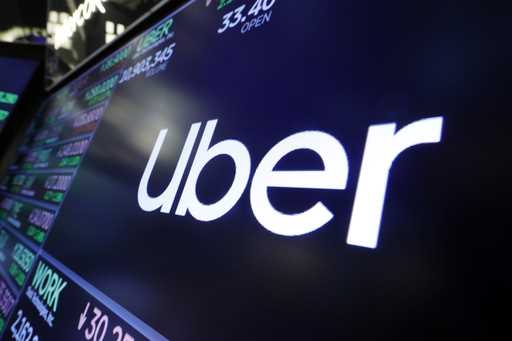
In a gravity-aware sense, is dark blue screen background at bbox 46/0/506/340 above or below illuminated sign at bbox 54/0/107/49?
below

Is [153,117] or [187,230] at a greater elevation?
[153,117]

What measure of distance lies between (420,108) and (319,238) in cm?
21

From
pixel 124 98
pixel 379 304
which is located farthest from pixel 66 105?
pixel 379 304

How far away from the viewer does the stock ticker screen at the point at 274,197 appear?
1.17ft

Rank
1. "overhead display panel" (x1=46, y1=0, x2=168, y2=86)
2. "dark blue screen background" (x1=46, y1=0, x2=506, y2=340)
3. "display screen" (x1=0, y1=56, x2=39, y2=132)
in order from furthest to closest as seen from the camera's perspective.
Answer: "display screen" (x1=0, y1=56, x2=39, y2=132) < "overhead display panel" (x1=46, y1=0, x2=168, y2=86) < "dark blue screen background" (x1=46, y1=0, x2=506, y2=340)

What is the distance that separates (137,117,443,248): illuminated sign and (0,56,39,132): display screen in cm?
235

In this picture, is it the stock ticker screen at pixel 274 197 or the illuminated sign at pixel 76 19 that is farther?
the illuminated sign at pixel 76 19

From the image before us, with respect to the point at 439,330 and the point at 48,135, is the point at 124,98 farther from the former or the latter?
the point at 439,330

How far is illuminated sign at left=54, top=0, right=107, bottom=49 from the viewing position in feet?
4.71

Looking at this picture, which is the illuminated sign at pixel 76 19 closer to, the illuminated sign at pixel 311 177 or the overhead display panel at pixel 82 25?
the overhead display panel at pixel 82 25

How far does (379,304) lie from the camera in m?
0.35

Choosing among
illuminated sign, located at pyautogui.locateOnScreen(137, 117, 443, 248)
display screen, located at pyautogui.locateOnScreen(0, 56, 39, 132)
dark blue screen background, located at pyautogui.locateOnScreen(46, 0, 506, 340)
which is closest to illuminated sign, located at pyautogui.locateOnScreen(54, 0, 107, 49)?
display screen, located at pyautogui.locateOnScreen(0, 56, 39, 132)

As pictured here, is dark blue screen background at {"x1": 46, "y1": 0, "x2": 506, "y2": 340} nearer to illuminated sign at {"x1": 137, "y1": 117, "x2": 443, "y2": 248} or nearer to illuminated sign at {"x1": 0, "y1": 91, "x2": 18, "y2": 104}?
illuminated sign at {"x1": 137, "y1": 117, "x2": 443, "y2": 248}

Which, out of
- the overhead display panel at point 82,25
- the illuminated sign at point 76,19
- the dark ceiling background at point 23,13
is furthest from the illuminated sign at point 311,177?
the dark ceiling background at point 23,13
